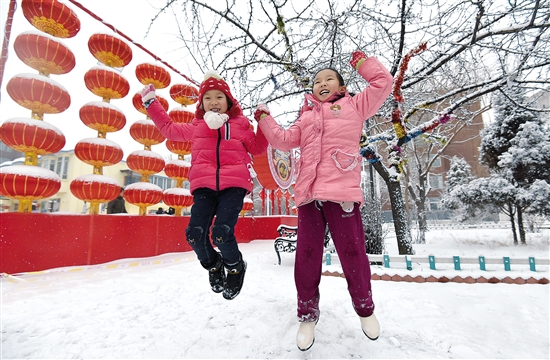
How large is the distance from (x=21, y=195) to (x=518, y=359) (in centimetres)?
677

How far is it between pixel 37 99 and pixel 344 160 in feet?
18.3

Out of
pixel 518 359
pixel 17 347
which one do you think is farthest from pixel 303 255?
pixel 17 347

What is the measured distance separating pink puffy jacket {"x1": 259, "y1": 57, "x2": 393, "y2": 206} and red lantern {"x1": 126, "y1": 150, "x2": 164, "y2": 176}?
523 centimetres

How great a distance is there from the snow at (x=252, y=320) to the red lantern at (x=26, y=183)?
4.36 ft

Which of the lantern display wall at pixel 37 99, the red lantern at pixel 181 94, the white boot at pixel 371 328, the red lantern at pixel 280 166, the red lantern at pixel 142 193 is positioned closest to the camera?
the white boot at pixel 371 328

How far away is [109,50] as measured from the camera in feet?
19.8

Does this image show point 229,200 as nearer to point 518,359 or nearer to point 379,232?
point 518,359

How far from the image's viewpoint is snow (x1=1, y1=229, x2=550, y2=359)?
2277mm

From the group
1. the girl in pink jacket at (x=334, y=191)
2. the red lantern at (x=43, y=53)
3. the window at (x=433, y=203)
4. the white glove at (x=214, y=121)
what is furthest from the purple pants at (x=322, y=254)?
the window at (x=433, y=203)

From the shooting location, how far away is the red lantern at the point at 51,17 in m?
4.95

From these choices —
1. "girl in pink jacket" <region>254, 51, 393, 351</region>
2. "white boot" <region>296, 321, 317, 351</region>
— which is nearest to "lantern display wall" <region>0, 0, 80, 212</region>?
"girl in pink jacket" <region>254, 51, 393, 351</region>

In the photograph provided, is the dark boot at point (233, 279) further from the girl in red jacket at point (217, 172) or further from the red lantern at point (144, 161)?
the red lantern at point (144, 161)

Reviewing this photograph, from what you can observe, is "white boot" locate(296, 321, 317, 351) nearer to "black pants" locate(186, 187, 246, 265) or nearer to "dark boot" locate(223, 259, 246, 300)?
"dark boot" locate(223, 259, 246, 300)

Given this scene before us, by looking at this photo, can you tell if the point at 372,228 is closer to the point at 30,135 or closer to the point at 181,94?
the point at 181,94
